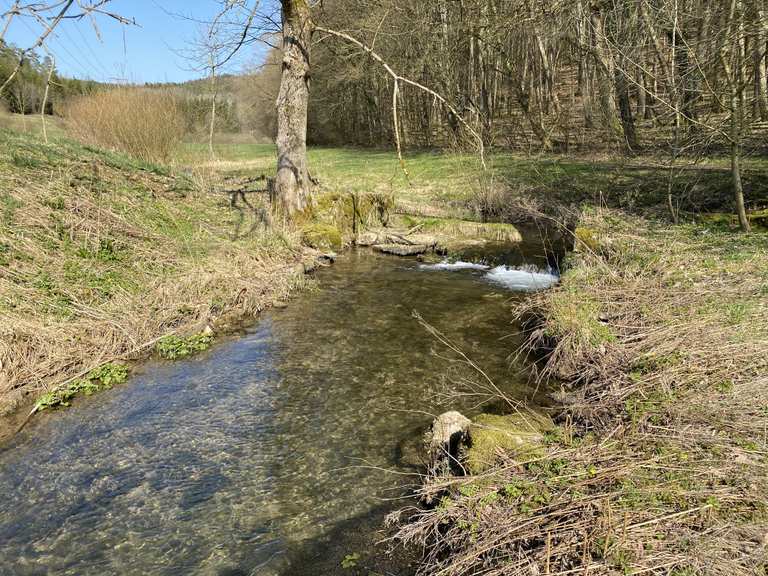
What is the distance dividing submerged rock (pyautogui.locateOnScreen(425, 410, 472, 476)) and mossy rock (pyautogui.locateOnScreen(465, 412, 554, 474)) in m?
0.09

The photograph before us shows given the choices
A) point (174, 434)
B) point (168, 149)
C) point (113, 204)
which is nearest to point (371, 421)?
point (174, 434)

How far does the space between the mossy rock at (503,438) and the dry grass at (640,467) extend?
117 millimetres

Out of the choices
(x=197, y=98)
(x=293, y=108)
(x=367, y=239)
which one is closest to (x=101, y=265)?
(x=293, y=108)

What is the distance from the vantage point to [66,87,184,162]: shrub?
46.9 feet

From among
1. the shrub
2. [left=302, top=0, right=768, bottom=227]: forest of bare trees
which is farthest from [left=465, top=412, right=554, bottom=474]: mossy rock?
the shrub

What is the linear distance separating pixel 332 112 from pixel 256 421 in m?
36.5

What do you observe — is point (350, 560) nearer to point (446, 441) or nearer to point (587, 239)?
point (446, 441)

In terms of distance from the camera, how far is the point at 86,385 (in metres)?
5.63

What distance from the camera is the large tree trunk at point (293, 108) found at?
11023 mm

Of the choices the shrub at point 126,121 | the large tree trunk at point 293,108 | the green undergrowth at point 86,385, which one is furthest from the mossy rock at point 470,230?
the green undergrowth at point 86,385

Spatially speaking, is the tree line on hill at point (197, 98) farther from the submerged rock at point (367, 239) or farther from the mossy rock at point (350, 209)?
the submerged rock at point (367, 239)

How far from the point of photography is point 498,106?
88.0 feet

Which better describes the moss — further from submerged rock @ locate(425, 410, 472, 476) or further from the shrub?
submerged rock @ locate(425, 410, 472, 476)

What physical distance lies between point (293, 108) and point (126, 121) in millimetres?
5975
